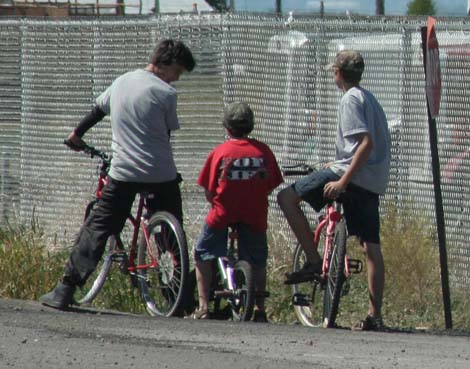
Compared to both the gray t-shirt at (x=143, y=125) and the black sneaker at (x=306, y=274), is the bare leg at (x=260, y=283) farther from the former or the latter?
the gray t-shirt at (x=143, y=125)

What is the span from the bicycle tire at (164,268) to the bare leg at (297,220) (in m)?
0.71

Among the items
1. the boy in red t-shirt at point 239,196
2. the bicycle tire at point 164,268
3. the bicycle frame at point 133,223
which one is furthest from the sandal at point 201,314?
the bicycle frame at point 133,223

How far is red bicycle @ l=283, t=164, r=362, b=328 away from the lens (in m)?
9.27

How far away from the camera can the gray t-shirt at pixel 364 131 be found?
30.0 feet

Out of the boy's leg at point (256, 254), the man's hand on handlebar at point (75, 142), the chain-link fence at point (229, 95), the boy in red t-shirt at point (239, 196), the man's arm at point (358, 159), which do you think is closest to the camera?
the man's arm at point (358, 159)

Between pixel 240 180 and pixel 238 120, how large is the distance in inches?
15.8

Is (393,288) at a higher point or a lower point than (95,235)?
lower

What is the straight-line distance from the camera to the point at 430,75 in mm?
9367

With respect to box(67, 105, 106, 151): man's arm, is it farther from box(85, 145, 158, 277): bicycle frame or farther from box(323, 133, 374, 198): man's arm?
box(323, 133, 374, 198): man's arm

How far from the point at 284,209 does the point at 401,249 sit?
146 centimetres

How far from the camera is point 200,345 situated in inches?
Result: 312

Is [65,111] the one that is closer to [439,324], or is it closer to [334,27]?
[334,27]

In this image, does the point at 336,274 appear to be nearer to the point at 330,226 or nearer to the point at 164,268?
the point at 330,226

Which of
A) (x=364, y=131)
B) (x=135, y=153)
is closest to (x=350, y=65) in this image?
(x=364, y=131)
